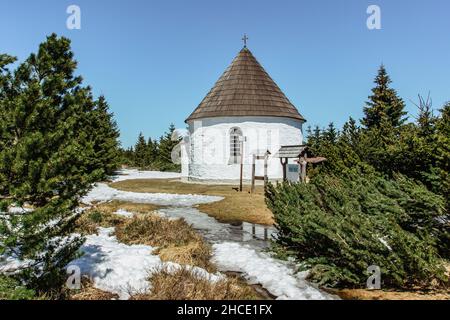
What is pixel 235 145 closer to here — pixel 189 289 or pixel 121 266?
pixel 121 266

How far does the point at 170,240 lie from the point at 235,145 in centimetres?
1792

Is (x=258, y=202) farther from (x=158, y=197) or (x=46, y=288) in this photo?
(x=46, y=288)

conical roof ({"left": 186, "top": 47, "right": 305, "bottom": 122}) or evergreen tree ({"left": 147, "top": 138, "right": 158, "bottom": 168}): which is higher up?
conical roof ({"left": 186, "top": 47, "right": 305, "bottom": 122})

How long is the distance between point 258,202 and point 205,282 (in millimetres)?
10484

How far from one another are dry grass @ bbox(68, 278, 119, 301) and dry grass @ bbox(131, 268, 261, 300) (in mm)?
417

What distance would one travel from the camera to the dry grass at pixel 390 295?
463 centimetres

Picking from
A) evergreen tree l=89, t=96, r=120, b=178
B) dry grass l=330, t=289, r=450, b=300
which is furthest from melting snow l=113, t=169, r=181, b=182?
dry grass l=330, t=289, r=450, b=300

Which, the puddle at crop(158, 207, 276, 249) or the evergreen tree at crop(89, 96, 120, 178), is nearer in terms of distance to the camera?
the puddle at crop(158, 207, 276, 249)

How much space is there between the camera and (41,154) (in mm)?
3795

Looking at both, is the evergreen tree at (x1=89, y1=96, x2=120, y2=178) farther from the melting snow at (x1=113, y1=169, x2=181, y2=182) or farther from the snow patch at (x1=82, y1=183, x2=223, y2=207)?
the snow patch at (x1=82, y1=183, x2=223, y2=207)

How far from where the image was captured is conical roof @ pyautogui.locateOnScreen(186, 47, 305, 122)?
2423cm

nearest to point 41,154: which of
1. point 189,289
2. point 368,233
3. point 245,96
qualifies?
point 189,289

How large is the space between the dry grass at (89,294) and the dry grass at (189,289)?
0.42 meters

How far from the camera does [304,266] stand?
5918 mm
